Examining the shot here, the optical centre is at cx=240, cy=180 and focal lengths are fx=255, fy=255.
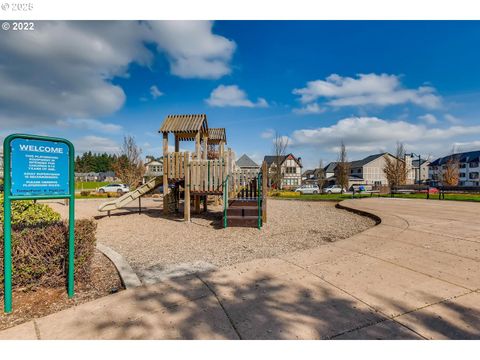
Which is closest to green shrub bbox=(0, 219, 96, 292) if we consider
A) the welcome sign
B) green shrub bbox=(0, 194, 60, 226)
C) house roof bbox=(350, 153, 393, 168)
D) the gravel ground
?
the welcome sign

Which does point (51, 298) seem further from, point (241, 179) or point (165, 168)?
point (241, 179)

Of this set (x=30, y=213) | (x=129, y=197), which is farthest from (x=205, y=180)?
(x=30, y=213)

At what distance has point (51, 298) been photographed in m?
3.40

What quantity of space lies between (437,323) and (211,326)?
2.17 m

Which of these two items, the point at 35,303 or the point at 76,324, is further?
the point at 35,303

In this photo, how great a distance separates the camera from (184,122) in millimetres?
11750

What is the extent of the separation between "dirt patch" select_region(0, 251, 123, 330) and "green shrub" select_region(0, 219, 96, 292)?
0.12 meters

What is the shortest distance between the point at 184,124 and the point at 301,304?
10.2 m

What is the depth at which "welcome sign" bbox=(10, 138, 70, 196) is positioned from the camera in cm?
306

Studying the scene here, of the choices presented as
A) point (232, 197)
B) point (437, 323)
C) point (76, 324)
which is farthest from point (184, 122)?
point (437, 323)

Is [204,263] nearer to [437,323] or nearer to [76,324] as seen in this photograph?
[76,324]

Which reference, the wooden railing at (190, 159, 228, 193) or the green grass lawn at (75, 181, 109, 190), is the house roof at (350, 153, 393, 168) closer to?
the green grass lawn at (75, 181, 109, 190)

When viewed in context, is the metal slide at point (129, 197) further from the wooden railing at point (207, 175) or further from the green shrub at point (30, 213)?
the green shrub at point (30, 213)

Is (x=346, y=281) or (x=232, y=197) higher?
(x=232, y=197)
